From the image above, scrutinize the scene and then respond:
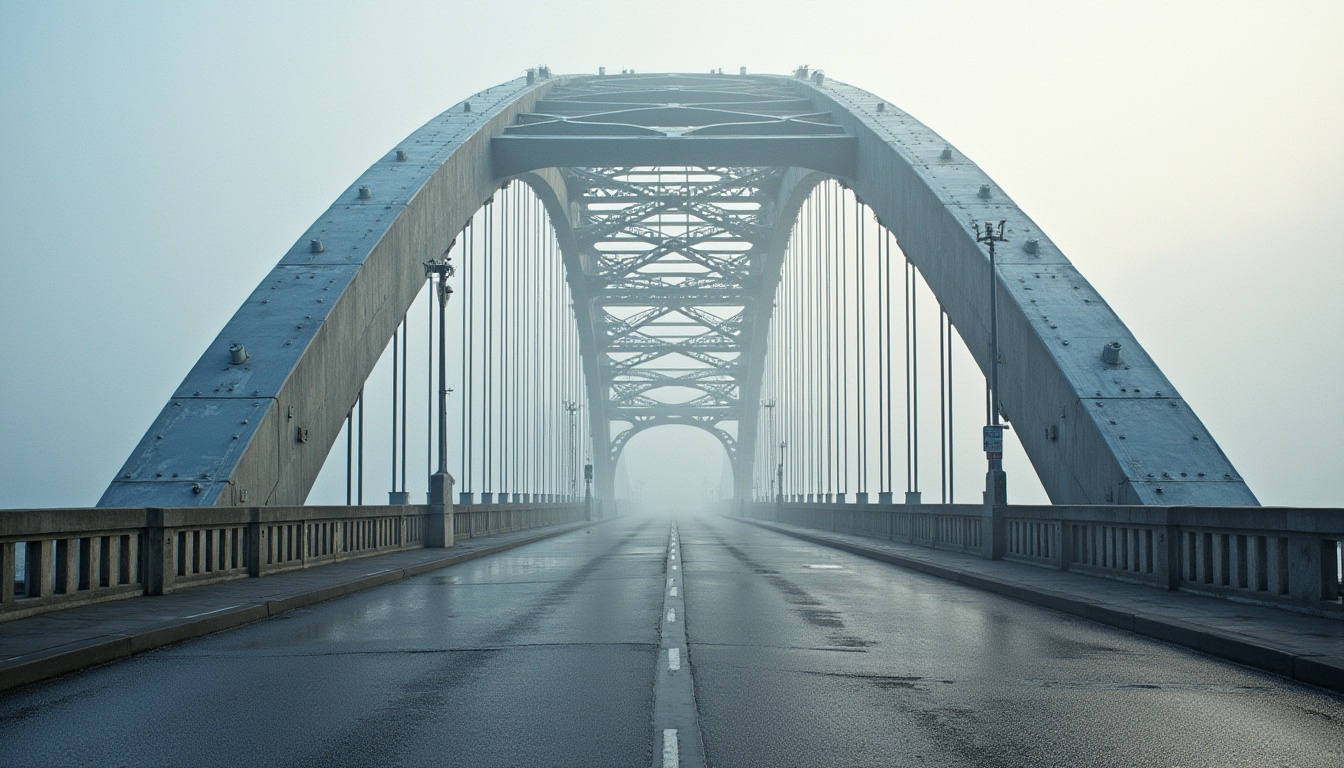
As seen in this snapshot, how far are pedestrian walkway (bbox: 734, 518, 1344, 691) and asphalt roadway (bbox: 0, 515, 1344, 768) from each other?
0.64 feet

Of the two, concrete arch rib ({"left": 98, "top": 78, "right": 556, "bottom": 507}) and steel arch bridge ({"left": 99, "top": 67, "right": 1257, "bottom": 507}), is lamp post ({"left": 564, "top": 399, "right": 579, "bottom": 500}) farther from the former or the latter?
concrete arch rib ({"left": 98, "top": 78, "right": 556, "bottom": 507})

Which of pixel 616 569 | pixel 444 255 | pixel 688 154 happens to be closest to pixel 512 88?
pixel 688 154

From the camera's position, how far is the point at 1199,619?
36.6 ft

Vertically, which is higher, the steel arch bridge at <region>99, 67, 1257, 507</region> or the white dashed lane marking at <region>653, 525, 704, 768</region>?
the steel arch bridge at <region>99, 67, 1257, 507</region>

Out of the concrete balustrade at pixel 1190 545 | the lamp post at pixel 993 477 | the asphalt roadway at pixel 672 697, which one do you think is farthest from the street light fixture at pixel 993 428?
the asphalt roadway at pixel 672 697

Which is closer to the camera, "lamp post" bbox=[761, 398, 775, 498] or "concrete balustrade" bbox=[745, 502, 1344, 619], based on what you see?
"concrete balustrade" bbox=[745, 502, 1344, 619]

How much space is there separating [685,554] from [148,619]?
1918cm

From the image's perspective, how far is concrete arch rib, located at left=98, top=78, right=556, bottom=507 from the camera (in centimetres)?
2059

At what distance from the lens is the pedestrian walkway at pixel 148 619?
28.9 ft

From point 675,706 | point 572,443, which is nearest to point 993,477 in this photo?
point 675,706

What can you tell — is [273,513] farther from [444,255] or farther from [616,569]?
[444,255]

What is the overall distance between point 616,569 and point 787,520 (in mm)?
42641

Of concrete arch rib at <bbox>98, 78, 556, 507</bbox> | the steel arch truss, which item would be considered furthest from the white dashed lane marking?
the steel arch truss

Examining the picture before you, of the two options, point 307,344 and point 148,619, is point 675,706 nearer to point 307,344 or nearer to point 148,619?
point 148,619
